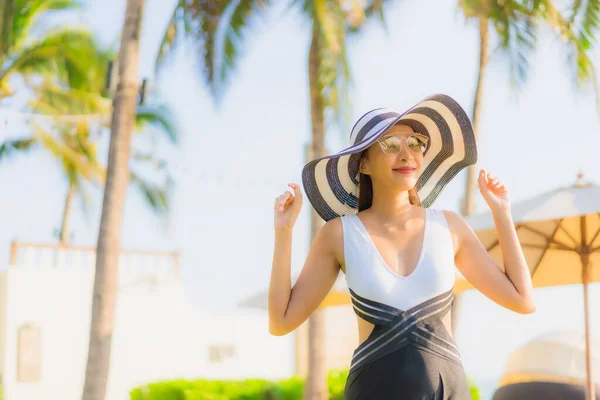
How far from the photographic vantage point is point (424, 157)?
2.62 m

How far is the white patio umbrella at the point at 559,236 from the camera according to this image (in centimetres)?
761

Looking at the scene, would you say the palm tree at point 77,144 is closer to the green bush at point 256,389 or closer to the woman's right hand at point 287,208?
the green bush at point 256,389

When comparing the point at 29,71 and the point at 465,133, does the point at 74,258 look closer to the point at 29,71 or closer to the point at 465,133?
the point at 29,71

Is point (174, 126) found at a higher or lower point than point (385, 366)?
higher

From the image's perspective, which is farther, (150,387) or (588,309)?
(150,387)

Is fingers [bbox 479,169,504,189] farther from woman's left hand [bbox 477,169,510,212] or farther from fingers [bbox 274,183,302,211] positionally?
fingers [bbox 274,183,302,211]

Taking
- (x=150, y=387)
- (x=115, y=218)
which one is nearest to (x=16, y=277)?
(x=150, y=387)

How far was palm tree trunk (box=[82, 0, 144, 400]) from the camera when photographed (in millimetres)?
9031

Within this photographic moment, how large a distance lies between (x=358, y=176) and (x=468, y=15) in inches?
483

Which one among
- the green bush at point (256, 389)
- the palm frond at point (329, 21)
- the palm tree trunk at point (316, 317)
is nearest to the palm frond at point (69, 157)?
the green bush at point (256, 389)

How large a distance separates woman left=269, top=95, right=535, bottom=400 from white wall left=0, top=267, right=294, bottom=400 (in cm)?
1639

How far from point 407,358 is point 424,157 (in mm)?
668

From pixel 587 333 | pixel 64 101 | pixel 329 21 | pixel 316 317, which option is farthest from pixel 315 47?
pixel 64 101

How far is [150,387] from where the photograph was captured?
16750mm
